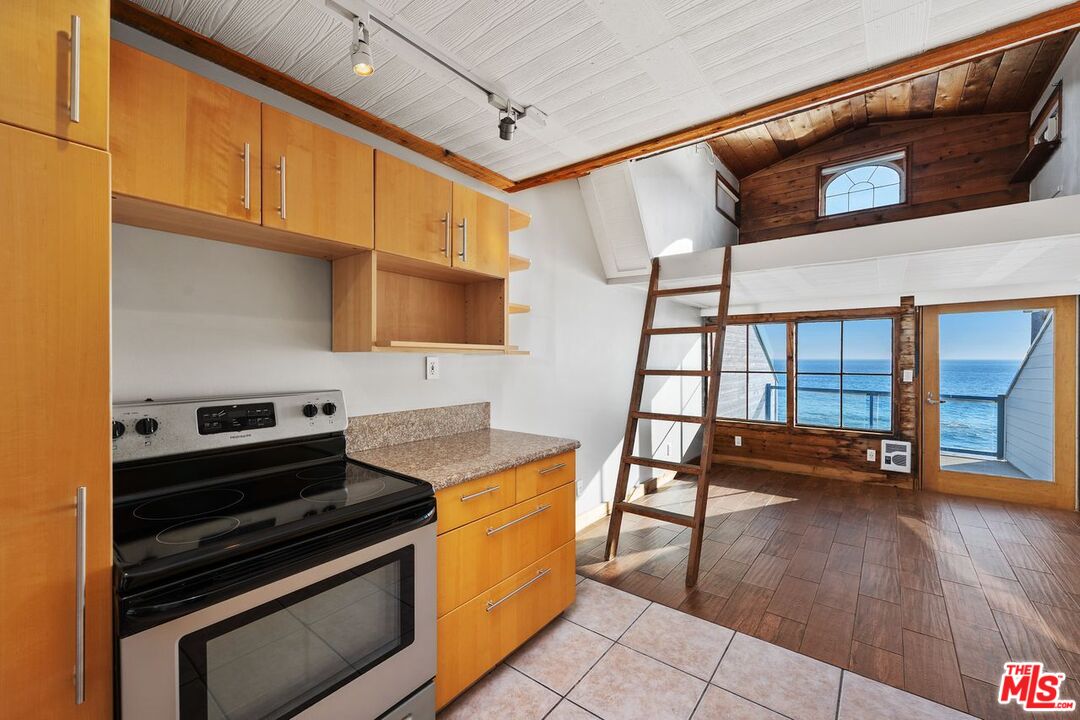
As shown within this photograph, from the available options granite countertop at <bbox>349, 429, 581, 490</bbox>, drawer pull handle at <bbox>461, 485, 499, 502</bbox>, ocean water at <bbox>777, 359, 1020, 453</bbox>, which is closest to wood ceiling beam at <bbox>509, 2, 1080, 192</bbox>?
granite countertop at <bbox>349, 429, 581, 490</bbox>

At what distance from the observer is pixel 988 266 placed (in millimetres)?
3154

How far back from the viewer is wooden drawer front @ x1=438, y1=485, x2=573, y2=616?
1.65 meters

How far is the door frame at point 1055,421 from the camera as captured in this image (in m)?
3.86

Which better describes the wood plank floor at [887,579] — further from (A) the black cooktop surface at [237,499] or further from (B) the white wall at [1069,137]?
(B) the white wall at [1069,137]

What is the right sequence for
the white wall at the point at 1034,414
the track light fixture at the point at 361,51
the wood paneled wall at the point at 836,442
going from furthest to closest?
the wood paneled wall at the point at 836,442 < the white wall at the point at 1034,414 < the track light fixture at the point at 361,51

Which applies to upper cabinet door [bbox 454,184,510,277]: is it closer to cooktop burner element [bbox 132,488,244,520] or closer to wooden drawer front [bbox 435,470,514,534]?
wooden drawer front [bbox 435,470,514,534]

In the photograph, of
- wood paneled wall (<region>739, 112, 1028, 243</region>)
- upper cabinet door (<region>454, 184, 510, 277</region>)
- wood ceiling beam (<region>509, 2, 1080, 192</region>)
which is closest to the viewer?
wood ceiling beam (<region>509, 2, 1080, 192</region>)

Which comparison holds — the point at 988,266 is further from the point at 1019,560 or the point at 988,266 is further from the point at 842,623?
the point at 842,623

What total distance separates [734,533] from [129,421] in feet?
11.3

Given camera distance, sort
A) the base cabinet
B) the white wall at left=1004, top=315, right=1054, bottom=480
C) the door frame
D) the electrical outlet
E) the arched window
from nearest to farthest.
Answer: the base cabinet
the electrical outlet
the door frame
the white wall at left=1004, top=315, right=1054, bottom=480
the arched window

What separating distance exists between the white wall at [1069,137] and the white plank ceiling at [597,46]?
2240mm

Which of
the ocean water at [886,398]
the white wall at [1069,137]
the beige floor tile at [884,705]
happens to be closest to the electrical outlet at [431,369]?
the beige floor tile at [884,705]

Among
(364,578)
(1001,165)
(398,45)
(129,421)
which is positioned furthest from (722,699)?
(1001,165)

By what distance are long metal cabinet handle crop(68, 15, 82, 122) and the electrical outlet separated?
1.56 meters
